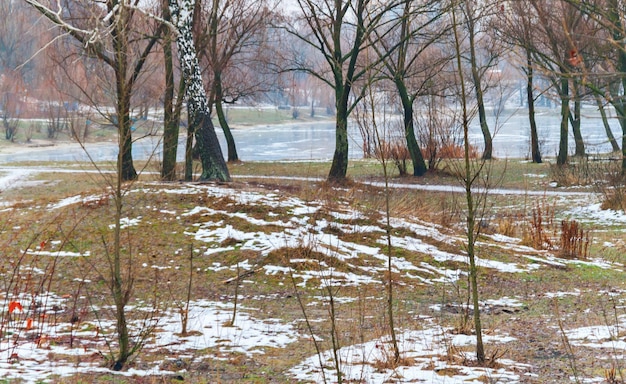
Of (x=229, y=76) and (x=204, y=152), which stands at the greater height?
(x=229, y=76)

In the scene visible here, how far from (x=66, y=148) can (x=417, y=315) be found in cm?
4172

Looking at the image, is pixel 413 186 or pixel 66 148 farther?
pixel 66 148

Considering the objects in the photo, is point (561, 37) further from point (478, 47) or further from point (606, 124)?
point (478, 47)

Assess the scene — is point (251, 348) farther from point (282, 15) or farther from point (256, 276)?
point (282, 15)

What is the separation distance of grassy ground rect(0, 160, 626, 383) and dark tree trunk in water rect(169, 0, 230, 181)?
36.6 inches

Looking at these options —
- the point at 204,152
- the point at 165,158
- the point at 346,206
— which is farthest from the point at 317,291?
the point at 165,158

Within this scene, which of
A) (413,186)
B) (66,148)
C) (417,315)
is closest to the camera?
(417,315)

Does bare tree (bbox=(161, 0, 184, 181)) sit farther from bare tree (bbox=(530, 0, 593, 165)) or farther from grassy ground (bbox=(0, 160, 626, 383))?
bare tree (bbox=(530, 0, 593, 165))

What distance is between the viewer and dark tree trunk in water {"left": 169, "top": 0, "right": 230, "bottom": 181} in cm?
1371

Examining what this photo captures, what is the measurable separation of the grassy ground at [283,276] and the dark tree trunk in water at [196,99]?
36.6 inches

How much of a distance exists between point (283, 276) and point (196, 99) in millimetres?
5395

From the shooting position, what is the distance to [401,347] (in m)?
6.36

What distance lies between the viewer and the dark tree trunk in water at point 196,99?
13.7m

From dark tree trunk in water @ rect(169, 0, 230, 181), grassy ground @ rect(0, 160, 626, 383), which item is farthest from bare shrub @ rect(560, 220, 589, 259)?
dark tree trunk in water @ rect(169, 0, 230, 181)
